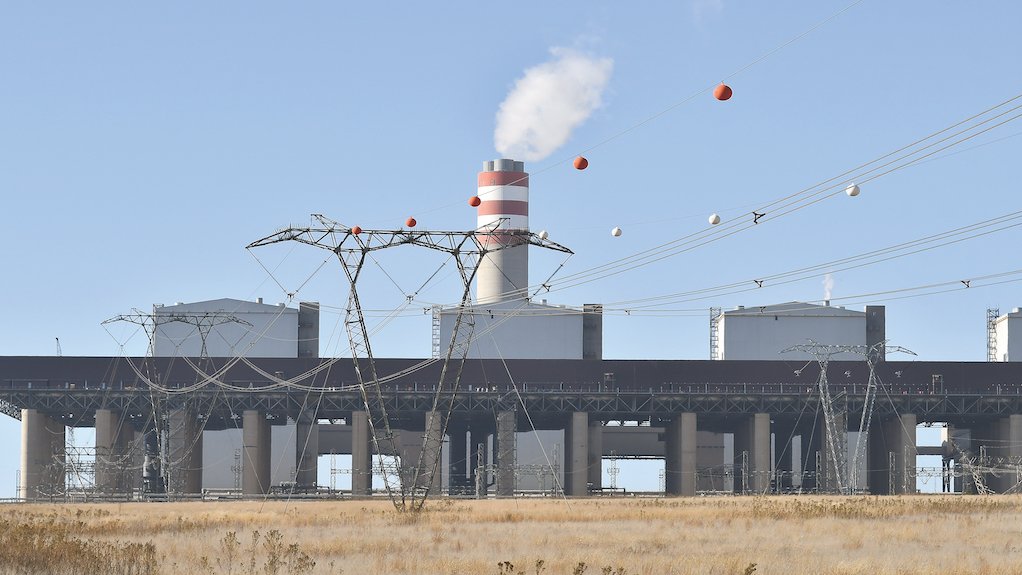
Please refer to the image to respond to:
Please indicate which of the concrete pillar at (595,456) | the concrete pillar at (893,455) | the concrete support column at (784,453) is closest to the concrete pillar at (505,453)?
the concrete pillar at (595,456)

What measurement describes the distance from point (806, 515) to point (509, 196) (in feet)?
257

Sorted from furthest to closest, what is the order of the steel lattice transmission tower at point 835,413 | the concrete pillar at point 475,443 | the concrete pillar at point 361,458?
1. the concrete pillar at point 475,443
2. the concrete pillar at point 361,458
3. the steel lattice transmission tower at point 835,413

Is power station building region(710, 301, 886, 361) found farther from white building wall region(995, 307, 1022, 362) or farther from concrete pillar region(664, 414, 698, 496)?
white building wall region(995, 307, 1022, 362)

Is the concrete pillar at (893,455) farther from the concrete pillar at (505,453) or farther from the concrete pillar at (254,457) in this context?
the concrete pillar at (254,457)

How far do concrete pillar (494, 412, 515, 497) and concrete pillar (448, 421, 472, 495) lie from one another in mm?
13609

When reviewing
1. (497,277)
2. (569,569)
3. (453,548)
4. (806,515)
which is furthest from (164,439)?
(569,569)

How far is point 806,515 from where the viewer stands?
1855 inches

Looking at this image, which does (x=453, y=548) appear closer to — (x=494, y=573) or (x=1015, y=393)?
(x=494, y=573)

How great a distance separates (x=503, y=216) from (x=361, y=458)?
95.2ft

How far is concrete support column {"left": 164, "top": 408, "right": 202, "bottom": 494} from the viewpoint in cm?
10169

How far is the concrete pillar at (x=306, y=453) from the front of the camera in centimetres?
10950

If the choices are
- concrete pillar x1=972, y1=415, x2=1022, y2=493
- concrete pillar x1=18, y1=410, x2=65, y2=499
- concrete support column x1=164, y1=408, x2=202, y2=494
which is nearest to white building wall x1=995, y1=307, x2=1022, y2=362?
concrete pillar x1=972, y1=415, x2=1022, y2=493

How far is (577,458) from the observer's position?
10412cm

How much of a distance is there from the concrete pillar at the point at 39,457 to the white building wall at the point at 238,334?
33.5 feet
